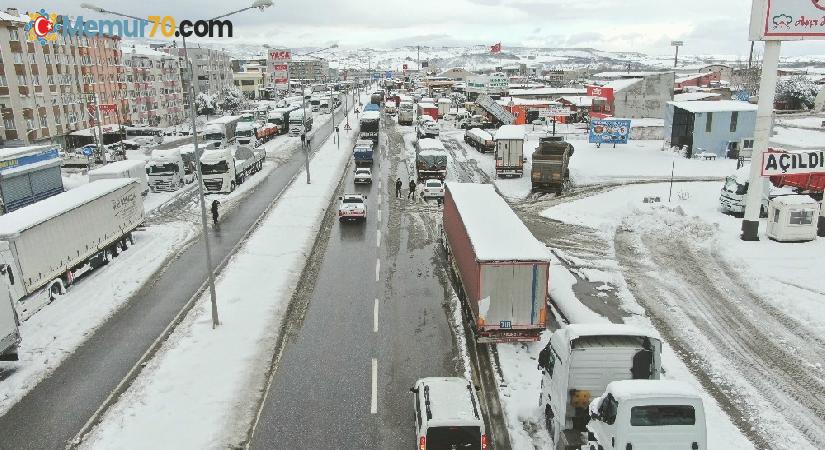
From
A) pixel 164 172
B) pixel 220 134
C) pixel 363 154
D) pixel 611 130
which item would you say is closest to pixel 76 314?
pixel 164 172

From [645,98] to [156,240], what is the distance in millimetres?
63386

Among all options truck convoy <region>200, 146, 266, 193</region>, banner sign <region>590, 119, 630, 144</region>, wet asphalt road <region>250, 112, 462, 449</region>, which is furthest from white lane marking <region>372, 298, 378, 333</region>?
banner sign <region>590, 119, 630, 144</region>

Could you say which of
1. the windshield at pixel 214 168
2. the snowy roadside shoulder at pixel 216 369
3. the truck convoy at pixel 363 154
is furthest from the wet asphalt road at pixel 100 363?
the truck convoy at pixel 363 154

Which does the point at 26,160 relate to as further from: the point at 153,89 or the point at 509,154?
the point at 153,89

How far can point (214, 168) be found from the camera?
42062mm

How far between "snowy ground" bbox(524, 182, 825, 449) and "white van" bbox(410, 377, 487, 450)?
297cm

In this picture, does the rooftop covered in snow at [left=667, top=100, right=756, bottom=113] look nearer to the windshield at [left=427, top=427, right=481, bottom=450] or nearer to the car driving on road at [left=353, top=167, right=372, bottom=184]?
the car driving on road at [left=353, top=167, right=372, bottom=184]

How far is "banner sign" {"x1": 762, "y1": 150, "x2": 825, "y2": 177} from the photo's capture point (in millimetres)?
26578

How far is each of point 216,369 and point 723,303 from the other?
18838 millimetres

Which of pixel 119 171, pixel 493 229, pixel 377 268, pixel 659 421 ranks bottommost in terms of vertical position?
pixel 377 268

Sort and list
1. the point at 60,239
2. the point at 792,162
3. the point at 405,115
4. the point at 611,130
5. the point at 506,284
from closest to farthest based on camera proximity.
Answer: the point at 506,284
the point at 60,239
the point at 792,162
the point at 611,130
the point at 405,115

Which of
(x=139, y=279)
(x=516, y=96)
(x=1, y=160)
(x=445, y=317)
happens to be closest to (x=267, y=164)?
(x=1, y=160)

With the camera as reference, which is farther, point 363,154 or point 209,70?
point 209,70

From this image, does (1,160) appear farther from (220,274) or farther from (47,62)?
(47,62)
